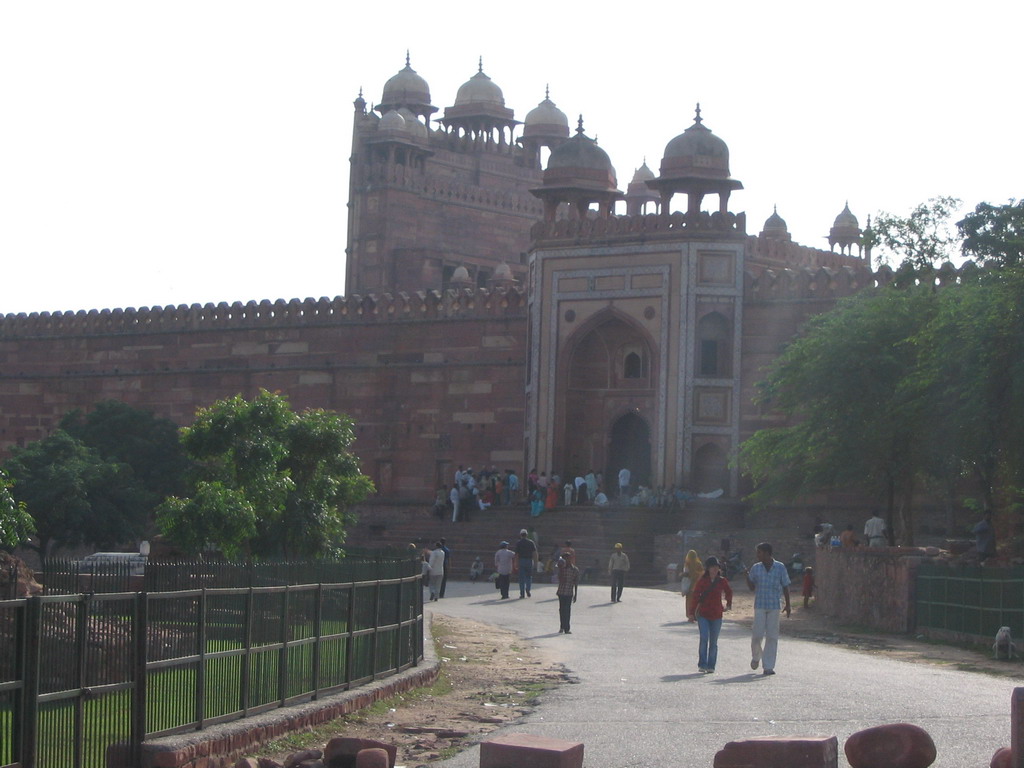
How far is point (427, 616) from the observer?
16.9 m

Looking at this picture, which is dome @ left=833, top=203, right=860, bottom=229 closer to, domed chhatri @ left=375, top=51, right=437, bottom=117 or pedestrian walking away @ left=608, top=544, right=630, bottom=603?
domed chhatri @ left=375, top=51, right=437, bottom=117

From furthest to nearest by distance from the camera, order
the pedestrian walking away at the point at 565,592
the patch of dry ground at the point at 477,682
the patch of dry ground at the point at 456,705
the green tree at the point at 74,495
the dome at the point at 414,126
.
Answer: the dome at the point at 414,126 → the green tree at the point at 74,495 → the pedestrian walking away at the point at 565,592 → the patch of dry ground at the point at 477,682 → the patch of dry ground at the point at 456,705

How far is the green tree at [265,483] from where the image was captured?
18375mm

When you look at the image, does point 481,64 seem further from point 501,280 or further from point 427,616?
point 427,616

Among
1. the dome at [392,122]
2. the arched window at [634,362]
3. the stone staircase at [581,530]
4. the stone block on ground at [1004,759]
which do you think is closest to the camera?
the stone block on ground at [1004,759]

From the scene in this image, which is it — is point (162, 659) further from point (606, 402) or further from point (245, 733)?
point (606, 402)

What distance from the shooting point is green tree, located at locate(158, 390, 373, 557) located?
18.4 m

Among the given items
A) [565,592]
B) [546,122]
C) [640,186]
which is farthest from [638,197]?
[565,592]

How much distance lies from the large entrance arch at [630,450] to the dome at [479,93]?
52.4 ft

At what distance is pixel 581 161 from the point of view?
3003cm

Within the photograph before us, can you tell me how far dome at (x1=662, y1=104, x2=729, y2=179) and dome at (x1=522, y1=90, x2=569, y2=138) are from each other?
604 inches

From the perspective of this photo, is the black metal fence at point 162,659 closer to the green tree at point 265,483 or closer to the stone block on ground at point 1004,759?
the stone block on ground at point 1004,759

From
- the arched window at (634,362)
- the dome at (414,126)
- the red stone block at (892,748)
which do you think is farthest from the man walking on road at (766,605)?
the dome at (414,126)

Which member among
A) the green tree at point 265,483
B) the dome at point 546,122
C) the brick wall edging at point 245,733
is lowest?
the brick wall edging at point 245,733
